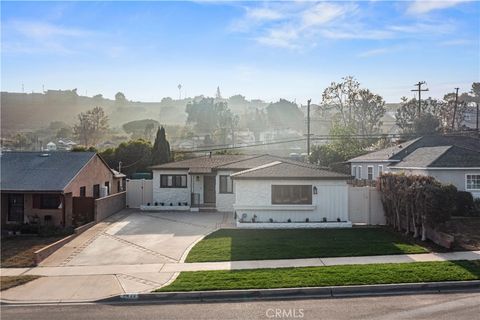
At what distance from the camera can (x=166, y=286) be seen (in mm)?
13117

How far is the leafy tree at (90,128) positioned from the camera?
9038cm

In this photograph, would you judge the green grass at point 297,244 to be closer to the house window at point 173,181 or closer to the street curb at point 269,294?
the street curb at point 269,294

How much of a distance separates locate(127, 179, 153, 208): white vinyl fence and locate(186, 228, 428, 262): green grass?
1120 cm

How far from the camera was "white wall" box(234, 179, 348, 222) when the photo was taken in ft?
75.6

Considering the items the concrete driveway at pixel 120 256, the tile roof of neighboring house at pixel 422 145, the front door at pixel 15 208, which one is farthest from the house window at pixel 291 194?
the tile roof of neighboring house at pixel 422 145

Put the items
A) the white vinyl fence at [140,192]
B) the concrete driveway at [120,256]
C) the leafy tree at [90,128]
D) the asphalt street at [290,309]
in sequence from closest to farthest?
1. the asphalt street at [290,309]
2. the concrete driveway at [120,256]
3. the white vinyl fence at [140,192]
4. the leafy tree at [90,128]

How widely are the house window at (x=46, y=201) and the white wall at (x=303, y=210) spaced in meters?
9.43

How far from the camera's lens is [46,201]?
24.3m

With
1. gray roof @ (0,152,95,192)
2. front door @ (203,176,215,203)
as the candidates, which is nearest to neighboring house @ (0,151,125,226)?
gray roof @ (0,152,95,192)

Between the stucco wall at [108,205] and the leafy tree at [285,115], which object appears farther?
the leafy tree at [285,115]

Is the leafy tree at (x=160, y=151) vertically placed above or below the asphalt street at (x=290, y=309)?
above

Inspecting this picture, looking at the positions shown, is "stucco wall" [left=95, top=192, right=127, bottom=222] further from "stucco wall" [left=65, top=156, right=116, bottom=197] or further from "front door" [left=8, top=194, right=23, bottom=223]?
"front door" [left=8, top=194, right=23, bottom=223]

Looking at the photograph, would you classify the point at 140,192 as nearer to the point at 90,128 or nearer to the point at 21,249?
the point at 21,249

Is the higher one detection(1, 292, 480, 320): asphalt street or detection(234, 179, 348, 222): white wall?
detection(234, 179, 348, 222): white wall
